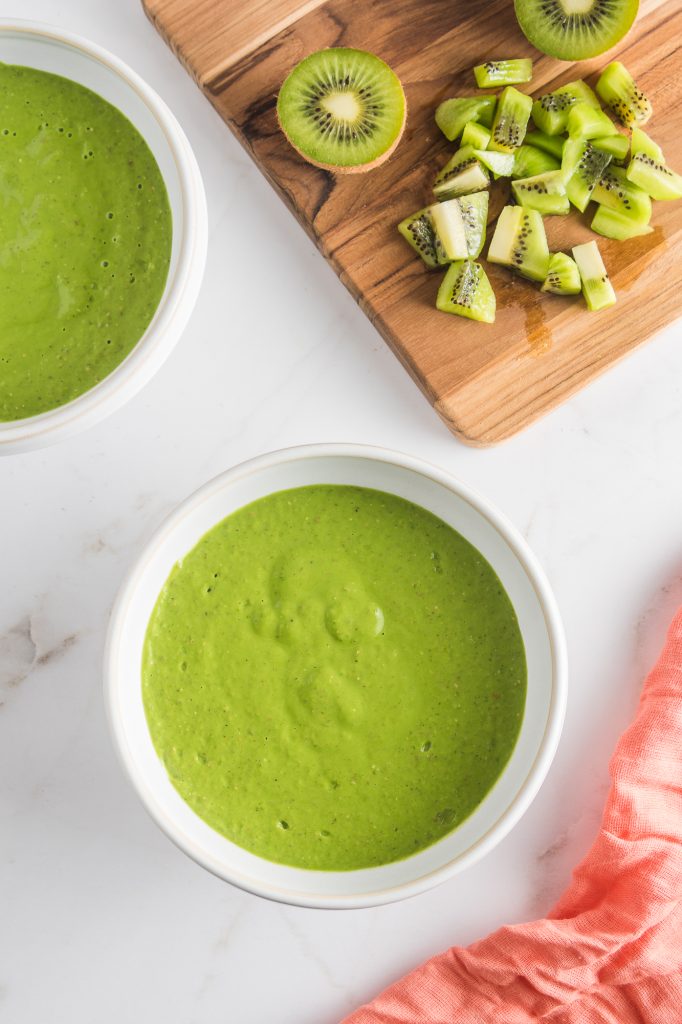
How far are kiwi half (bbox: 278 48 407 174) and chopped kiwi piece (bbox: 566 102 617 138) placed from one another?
35 cm

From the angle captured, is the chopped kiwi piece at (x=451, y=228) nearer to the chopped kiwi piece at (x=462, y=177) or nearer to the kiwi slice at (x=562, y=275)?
the chopped kiwi piece at (x=462, y=177)

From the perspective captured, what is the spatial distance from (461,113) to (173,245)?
2.24 feet

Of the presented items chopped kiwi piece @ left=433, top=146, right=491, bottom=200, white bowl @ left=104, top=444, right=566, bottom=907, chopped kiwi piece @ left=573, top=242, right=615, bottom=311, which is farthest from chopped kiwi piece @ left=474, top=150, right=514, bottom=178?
white bowl @ left=104, top=444, right=566, bottom=907

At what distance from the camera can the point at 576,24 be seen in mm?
2092

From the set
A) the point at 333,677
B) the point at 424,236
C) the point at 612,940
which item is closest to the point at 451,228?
the point at 424,236

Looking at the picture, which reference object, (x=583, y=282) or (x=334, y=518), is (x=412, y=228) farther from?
(x=334, y=518)

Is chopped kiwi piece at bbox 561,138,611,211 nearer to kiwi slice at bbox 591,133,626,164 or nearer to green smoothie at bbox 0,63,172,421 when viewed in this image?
kiwi slice at bbox 591,133,626,164

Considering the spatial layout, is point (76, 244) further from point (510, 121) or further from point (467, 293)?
point (510, 121)

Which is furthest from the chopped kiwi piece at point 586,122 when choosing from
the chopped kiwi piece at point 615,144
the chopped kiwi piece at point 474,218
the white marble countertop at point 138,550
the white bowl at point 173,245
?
the white bowl at point 173,245

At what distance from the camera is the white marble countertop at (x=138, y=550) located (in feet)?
7.23

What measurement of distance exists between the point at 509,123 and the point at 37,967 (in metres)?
2.08

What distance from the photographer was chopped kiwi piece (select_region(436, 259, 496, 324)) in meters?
2.07

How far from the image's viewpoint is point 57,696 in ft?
7.23

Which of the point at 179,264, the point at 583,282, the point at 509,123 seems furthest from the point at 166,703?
the point at 509,123
